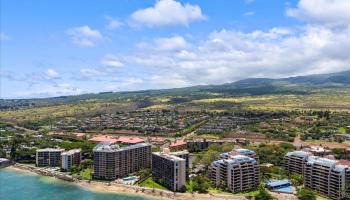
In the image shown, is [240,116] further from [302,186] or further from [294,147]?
[302,186]

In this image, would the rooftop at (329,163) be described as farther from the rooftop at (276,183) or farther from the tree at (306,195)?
the tree at (306,195)

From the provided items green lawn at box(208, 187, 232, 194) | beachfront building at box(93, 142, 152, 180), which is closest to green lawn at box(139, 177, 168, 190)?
beachfront building at box(93, 142, 152, 180)

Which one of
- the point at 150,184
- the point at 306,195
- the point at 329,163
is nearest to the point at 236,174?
the point at 306,195

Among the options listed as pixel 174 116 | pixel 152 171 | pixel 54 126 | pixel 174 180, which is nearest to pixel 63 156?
pixel 152 171

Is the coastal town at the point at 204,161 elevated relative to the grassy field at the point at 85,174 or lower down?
elevated

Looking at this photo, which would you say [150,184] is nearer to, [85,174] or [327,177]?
[85,174]

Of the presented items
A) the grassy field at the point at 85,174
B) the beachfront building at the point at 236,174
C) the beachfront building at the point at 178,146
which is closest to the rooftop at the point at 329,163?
the beachfront building at the point at 236,174
